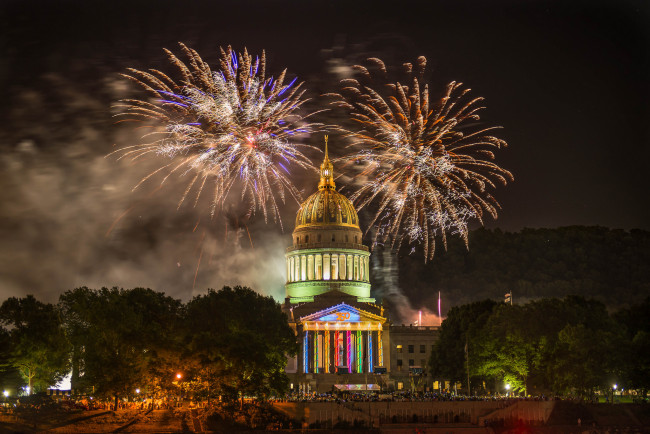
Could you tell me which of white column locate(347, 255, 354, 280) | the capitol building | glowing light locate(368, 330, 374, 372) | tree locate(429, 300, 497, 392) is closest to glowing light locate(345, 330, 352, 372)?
the capitol building

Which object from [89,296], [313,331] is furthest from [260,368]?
[313,331]

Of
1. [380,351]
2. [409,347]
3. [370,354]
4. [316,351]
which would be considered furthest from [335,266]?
[316,351]

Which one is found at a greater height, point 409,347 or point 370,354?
point 409,347

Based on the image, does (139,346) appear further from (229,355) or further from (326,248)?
(326,248)

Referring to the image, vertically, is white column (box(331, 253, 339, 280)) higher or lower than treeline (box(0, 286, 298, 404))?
higher

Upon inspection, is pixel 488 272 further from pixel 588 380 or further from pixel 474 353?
pixel 588 380

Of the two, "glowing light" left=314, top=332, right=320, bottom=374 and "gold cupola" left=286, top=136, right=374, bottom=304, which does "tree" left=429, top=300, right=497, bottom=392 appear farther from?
"gold cupola" left=286, top=136, right=374, bottom=304
